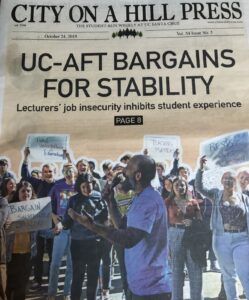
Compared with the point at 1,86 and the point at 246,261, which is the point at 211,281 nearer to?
the point at 246,261

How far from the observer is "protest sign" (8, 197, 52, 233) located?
1.57 ft

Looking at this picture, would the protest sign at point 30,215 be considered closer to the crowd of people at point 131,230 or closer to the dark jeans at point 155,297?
the crowd of people at point 131,230

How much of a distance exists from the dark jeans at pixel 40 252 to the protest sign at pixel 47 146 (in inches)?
3.6

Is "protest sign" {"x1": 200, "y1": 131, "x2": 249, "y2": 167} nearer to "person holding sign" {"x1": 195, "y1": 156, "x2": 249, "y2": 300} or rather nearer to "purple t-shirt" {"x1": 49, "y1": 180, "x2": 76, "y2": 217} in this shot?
"person holding sign" {"x1": 195, "y1": 156, "x2": 249, "y2": 300}

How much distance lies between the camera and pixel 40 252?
0.47 m

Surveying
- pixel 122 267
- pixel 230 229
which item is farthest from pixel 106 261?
pixel 230 229

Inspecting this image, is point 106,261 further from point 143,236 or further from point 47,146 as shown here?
point 47,146

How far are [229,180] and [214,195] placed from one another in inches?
1.0

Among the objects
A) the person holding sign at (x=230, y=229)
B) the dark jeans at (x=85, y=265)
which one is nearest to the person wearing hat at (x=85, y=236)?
the dark jeans at (x=85, y=265)

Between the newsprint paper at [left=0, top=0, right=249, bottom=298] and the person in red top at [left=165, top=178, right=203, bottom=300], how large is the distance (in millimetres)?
35

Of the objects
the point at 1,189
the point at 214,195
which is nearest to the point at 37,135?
the point at 1,189

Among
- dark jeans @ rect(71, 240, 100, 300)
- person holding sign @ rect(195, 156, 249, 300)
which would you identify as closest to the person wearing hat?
dark jeans @ rect(71, 240, 100, 300)

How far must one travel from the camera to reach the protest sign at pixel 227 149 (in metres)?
0.50

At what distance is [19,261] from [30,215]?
0.05 metres
